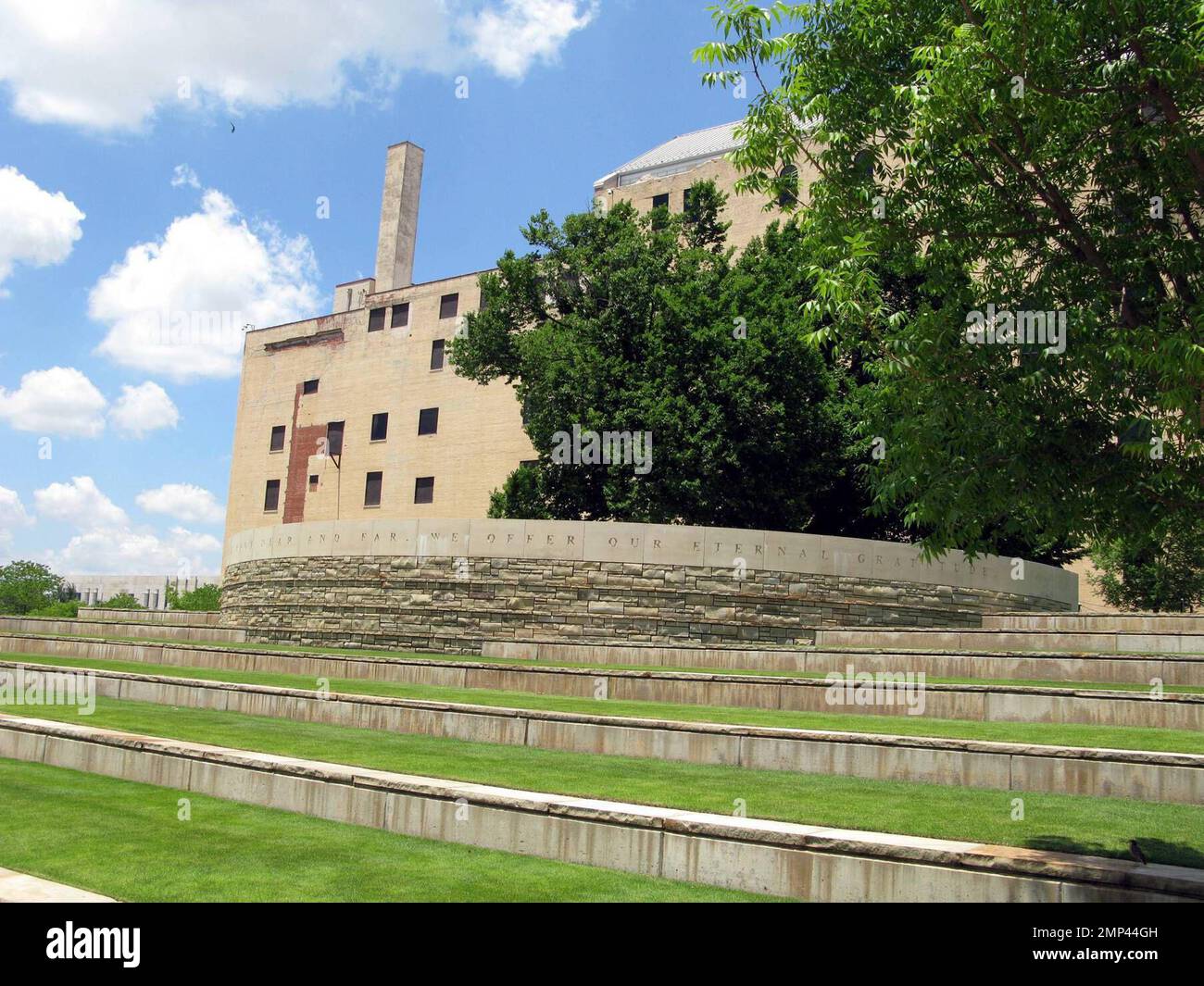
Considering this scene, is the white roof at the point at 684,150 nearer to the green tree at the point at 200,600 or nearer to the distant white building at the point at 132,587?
the green tree at the point at 200,600

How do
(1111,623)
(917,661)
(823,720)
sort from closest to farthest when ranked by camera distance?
(823,720)
(917,661)
(1111,623)

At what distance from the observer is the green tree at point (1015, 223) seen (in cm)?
662

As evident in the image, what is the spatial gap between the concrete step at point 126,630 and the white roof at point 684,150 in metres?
38.3

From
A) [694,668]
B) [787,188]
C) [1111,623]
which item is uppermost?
[787,188]

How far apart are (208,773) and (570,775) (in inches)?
132

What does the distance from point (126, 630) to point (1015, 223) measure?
3056 cm

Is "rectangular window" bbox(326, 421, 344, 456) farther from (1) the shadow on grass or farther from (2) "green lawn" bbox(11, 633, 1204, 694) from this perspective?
(1) the shadow on grass

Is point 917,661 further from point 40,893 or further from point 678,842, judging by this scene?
point 40,893

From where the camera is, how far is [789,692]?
13961mm

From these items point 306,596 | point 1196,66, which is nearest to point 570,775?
point 1196,66

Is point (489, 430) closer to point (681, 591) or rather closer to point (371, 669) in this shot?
point (681, 591)

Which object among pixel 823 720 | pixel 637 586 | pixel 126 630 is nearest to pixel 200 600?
pixel 126 630
